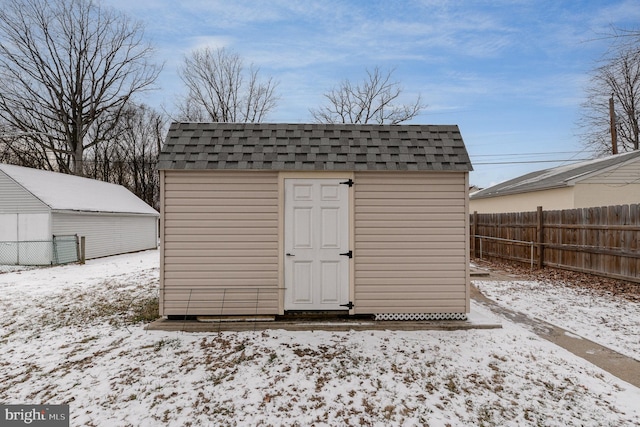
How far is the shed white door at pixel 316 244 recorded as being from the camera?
485 centimetres

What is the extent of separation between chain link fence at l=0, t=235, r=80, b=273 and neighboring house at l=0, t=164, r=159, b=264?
4 centimetres

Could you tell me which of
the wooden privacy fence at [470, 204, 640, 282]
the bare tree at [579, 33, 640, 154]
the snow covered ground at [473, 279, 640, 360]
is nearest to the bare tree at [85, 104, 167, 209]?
the wooden privacy fence at [470, 204, 640, 282]

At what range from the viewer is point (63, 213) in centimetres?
1227

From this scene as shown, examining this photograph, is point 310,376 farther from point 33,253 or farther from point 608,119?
point 608,119

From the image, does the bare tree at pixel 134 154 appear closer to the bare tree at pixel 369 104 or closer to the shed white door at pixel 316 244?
the bare tree at pixel 369 104

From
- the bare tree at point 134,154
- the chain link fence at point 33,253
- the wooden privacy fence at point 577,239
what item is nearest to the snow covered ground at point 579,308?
the wooden privacy fence at point 577,239

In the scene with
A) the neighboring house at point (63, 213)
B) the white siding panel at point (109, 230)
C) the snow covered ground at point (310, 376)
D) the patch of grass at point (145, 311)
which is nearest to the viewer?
the snow covered ground at point (310, 376)

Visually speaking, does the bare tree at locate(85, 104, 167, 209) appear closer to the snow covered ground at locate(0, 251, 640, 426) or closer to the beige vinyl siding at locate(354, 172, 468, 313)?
the snow covered ground at locate(0, 251, 640, 426)

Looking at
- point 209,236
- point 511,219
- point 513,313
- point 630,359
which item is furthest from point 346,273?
point 511,219

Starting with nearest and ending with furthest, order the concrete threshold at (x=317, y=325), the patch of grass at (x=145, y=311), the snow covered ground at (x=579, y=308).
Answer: the snow covered ground at (x=579, y=308), the concrete threshold at (x=317, y=325), the patch of grass at (x=145, y=311)

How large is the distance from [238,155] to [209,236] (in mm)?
1340

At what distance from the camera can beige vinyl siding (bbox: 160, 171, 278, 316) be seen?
15.7ft

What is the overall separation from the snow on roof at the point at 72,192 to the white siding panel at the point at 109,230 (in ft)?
1.22

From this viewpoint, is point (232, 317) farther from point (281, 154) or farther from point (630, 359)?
point (630, 359)
